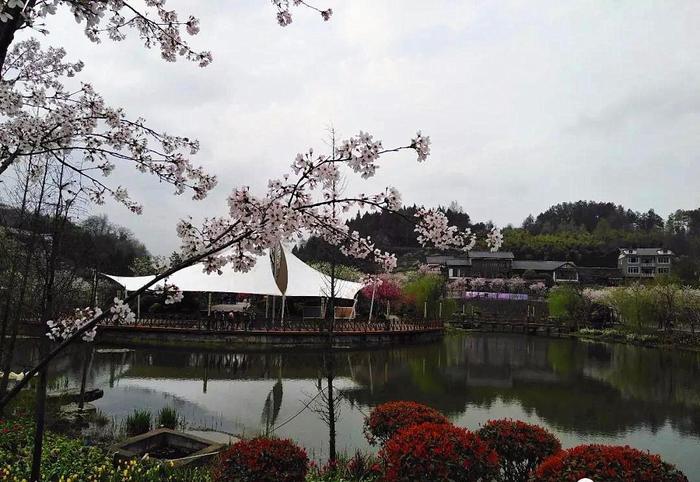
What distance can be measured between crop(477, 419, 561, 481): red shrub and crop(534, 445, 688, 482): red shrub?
3.87 ft

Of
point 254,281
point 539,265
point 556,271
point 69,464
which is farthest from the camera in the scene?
point 539,265

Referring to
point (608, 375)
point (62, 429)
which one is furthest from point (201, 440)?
point (608, 375)

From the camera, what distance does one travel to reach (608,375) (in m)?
17.6

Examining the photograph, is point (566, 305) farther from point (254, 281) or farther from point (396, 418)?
point (396, 418)

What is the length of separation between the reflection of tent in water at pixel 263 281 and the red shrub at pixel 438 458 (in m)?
19.4

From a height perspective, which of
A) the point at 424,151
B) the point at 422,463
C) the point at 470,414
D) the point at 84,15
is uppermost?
the point at 84,15

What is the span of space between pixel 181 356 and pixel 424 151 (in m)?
17.1

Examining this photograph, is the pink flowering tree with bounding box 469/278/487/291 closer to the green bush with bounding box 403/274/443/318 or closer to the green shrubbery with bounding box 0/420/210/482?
the green bush with bounding box 403/274/443/318

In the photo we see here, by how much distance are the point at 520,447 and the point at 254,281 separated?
21.1 meters

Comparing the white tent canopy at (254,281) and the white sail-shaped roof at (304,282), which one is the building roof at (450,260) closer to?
the white sail-shaped roof at (304,282)

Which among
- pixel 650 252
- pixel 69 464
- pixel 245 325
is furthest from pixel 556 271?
pixel 69 464

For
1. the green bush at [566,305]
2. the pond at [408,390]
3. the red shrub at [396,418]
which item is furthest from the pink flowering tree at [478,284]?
the red shrub at [396,418]

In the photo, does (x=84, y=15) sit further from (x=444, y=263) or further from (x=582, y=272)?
(x=582, y=272)

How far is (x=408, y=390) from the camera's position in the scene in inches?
527
